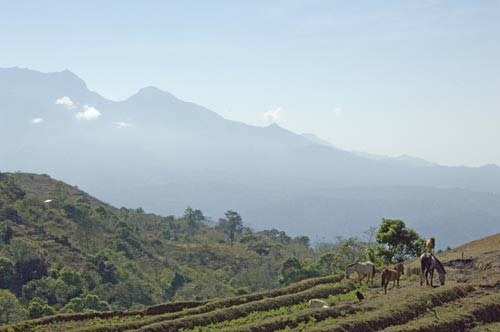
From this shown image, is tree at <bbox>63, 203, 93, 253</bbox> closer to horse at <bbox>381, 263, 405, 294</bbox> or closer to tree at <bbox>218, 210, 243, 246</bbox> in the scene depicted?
tree at <bbox>218, 210, 243, 246</bbox>

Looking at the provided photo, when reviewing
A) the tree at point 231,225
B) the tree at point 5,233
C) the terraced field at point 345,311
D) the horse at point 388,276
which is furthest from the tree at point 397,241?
the tree at point 231,225

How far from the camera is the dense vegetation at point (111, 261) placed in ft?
194

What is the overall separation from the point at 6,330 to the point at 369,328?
1612cm

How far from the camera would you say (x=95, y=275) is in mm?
74750

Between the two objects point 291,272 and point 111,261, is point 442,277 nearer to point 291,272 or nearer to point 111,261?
point 291,272

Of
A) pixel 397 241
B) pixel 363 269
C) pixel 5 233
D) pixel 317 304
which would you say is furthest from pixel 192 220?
pixel 317 304

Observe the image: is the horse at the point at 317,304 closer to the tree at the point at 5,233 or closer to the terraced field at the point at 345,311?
the terraced field at the point at 345,311

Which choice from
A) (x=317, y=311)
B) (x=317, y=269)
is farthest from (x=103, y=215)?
(x=317, y=311)

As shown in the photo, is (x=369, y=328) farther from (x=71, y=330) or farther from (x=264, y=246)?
(x=264, y=246)

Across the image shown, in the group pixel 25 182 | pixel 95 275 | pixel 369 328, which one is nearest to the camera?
pixel 369 328

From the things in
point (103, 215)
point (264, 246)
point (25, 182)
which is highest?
point (25, 182)

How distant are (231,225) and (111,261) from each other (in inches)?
2364

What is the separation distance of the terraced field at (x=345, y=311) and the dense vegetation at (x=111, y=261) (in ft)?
54.9

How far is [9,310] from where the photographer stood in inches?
1940
